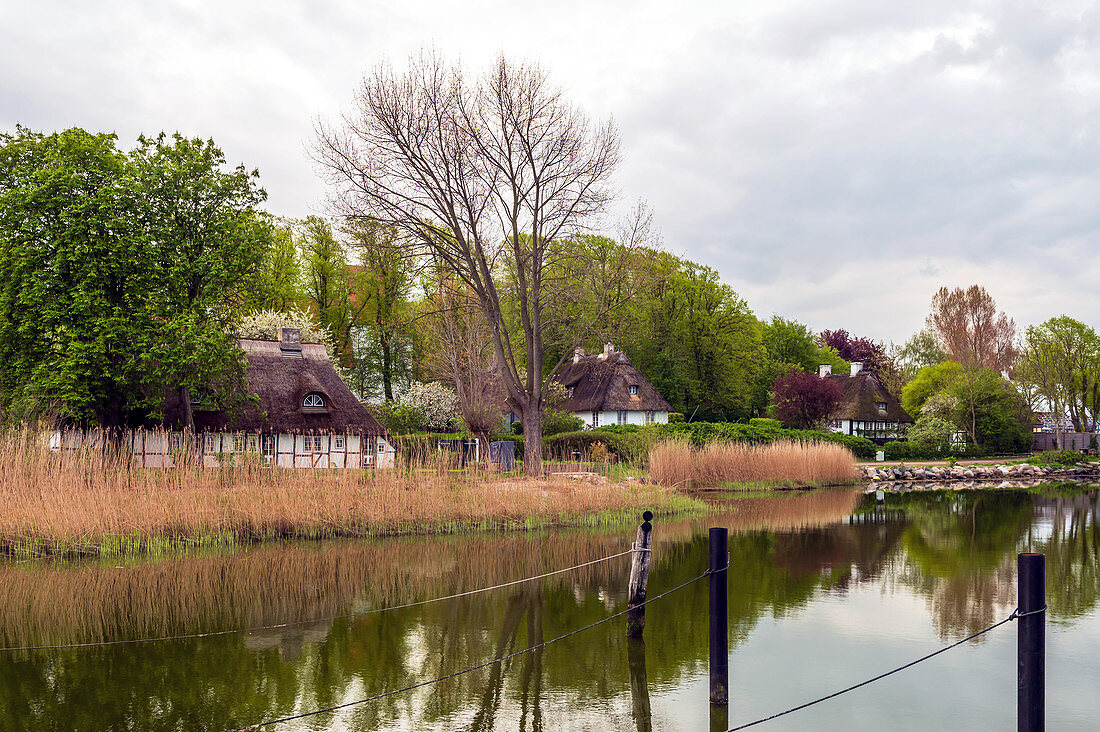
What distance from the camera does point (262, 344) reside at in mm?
32000

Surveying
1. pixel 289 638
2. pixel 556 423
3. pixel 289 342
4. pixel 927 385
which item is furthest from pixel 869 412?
pixel 289 638

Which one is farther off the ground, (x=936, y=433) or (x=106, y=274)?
(x=106, y=274)

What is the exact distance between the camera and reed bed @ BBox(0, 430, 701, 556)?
14852 mm

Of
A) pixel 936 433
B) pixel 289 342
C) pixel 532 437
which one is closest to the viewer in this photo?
pixel 532 437

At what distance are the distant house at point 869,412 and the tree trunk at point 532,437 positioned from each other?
4063 centimetres

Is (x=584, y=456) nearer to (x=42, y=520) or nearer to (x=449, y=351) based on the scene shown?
(x=449, y=351)

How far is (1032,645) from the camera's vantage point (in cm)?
572

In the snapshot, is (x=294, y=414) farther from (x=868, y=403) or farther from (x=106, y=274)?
(x=868, y=403)

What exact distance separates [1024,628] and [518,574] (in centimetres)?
882

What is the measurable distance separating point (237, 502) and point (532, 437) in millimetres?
11950

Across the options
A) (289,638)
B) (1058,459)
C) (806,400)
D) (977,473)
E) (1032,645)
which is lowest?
(977,473)

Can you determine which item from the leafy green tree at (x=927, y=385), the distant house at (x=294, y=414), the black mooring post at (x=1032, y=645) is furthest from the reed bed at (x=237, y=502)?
the leafy green tree at (x=927, y=385)

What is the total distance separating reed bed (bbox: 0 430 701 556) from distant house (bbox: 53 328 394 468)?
9.25 m

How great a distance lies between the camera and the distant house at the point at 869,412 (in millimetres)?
63125
